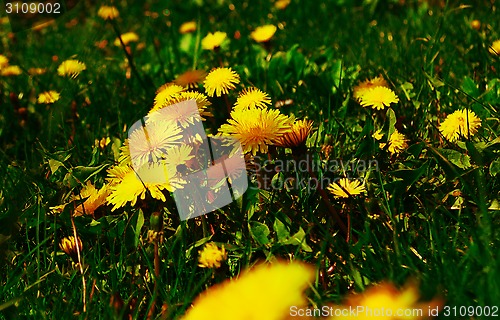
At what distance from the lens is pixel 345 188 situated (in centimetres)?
118

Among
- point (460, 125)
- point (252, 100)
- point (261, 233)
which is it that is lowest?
point (261, 233)

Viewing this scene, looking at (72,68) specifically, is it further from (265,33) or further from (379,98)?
(379,98)

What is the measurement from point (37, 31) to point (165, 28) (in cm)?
92

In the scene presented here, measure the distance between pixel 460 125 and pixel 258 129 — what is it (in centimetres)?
50

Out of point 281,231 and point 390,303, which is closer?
point 390,303

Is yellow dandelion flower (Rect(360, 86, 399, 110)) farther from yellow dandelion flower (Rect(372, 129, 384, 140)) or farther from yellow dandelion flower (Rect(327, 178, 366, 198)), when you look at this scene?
yellow dandelion flower (Rect(327, 178, 366, 198))

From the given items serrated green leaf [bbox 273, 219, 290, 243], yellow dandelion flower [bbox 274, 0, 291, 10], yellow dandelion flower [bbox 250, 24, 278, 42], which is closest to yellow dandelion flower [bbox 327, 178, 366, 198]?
serrated green leaf [bbox 273, 219, 290, 243]

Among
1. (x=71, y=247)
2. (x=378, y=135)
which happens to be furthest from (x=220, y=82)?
(x=71, y=247)

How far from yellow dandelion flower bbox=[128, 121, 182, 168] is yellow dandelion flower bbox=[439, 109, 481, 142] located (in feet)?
2.02

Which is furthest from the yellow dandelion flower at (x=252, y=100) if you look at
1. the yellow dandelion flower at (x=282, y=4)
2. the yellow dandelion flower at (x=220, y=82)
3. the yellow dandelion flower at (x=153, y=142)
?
the yellow dandelion flower at (x=282, y=4)

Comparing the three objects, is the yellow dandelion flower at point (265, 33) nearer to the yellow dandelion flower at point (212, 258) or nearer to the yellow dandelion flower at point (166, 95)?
the yellow dandelion flower at point (166, 95)

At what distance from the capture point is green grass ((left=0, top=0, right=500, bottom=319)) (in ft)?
3.32

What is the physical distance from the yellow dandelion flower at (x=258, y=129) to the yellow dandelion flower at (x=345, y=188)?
0.54 ft

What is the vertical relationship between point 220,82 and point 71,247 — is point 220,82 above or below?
above
